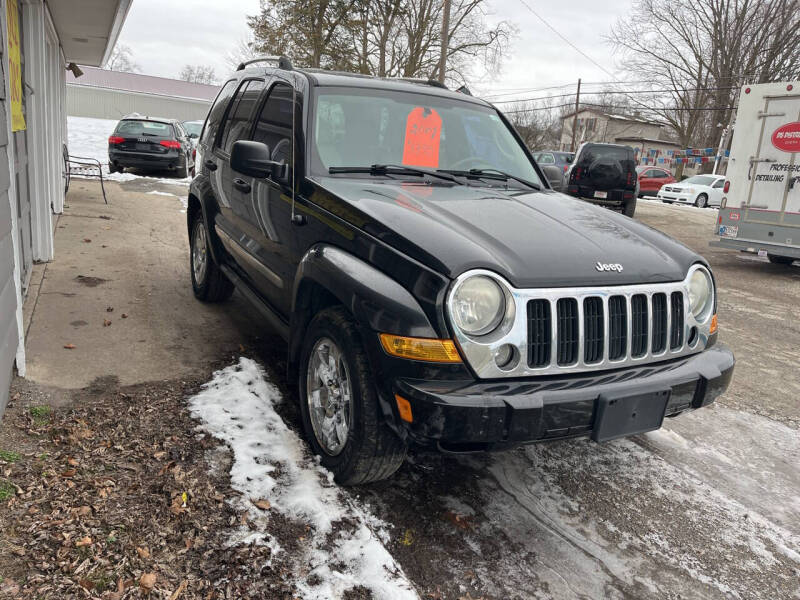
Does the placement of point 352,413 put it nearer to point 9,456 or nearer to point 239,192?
point 9,456

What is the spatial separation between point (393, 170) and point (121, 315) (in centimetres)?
298

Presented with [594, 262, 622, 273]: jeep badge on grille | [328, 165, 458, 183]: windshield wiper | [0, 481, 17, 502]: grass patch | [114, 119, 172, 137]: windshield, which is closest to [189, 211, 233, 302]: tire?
[328, 165, 458, 183]: windshield wiper

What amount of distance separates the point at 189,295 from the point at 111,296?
686 mm

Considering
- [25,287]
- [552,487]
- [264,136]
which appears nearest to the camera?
[552,487]

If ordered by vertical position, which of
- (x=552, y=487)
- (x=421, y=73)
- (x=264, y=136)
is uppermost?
(x=421, y=73)

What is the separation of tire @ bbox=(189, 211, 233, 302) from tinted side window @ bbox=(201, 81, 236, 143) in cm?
70

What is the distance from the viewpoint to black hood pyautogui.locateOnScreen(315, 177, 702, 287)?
266 cm

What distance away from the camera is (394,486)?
3240mm

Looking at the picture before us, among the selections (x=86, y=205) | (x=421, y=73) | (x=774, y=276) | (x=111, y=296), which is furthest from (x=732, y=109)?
(x=111, y=296)

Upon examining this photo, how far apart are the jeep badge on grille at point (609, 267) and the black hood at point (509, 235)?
0.02 m

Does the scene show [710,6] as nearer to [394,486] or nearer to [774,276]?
[774,276]

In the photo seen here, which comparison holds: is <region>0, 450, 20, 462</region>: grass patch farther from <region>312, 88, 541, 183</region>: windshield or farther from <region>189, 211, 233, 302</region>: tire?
<region>189, 211, 233, 302</region>: tire

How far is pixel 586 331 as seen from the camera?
2.73 m

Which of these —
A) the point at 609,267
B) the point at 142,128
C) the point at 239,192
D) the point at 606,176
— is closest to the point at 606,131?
the point at 606,176
